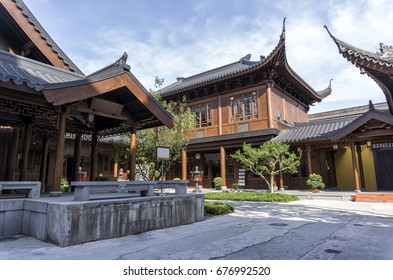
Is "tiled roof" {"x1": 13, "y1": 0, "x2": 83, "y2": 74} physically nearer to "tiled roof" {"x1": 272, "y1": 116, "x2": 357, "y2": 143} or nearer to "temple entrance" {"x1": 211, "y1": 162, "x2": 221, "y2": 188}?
"tiled roof" {"x1": 272, "y1": 116, "x2": 357, "y2": 143}

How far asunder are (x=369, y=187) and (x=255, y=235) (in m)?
14.4

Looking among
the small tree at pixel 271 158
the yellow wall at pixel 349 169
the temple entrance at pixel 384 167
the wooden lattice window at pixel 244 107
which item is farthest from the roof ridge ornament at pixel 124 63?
the temple entrance at pixel 384 167

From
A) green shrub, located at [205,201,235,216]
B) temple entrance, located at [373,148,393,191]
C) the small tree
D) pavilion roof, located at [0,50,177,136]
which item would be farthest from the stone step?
pavilion roof, located at [0,50,177,136]

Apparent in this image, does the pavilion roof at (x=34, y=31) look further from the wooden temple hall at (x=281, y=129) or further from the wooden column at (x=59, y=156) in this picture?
the wooden temple hall at (x=281, y=129)

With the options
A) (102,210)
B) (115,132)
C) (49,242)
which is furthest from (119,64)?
(49,242)

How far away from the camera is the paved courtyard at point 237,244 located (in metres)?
3.99

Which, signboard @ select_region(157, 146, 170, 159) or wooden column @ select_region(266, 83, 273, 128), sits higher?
wooden column @ select_region(266, 83, 273, 128)

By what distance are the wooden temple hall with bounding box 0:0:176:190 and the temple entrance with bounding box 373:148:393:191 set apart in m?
14.3

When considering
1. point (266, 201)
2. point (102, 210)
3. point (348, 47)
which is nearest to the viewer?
point (102, 210)

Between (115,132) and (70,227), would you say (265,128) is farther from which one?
(70,227)

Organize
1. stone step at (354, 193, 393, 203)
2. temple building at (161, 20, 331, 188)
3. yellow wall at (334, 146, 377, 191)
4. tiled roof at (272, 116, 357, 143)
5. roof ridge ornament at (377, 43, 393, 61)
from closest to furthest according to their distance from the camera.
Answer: roof ridge ornament at (377, 43, 393, 61)
stone step at (354, 193, 393, 203)
tiled roof at (272, 116, 357, 143)
yellow wall at (334, 146, 377, 191)
temple building at (161, 20, 331, 188)

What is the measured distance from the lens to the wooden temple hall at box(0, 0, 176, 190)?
19.3 ft

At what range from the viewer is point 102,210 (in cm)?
503

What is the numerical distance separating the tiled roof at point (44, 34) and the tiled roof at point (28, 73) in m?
2.00
